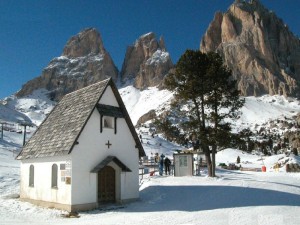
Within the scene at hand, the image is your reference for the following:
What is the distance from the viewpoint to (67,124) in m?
21.7

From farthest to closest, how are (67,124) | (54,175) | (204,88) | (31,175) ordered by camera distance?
(204,88), (31,175), (67,124), (54,175)

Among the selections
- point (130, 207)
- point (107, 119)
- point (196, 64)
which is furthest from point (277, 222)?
point (196, 64)

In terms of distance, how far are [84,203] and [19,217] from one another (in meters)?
3.34

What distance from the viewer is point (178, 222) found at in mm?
15477

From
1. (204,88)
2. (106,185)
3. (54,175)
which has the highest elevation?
(204,88)

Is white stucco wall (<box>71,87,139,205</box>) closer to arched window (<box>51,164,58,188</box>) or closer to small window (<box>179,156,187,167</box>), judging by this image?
arched window (<box>51,164,58,188</box>)

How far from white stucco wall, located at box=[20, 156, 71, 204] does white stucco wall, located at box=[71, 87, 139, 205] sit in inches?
24.6

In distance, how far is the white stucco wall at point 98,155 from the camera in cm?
1942

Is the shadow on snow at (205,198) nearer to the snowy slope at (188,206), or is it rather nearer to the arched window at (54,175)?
the snowy slope at (188,206)

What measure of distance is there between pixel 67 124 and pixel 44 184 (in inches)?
151

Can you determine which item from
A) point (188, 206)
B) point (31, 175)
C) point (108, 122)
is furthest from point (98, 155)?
point (188, 206)

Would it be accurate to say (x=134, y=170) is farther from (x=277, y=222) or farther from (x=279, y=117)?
(x=279, y=117)

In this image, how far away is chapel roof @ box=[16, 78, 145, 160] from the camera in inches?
796

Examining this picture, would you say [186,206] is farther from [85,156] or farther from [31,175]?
[31,175]
